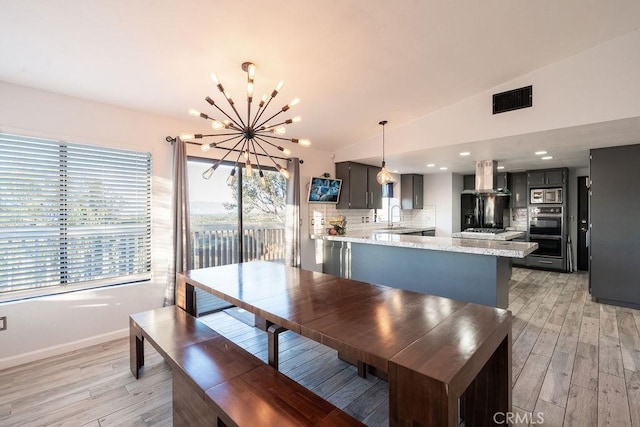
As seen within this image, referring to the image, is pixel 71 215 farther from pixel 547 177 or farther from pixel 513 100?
pixel 547 177

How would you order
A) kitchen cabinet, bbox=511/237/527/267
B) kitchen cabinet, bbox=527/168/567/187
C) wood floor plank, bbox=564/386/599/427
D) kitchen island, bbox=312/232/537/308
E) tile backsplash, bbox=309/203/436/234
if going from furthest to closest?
kitchen cabinet, bbox=511/237/527/267 < kitchen cabinet, bbox=527/168/567/187 < tile backsplash, bbox=309/203/436/234 < kitchen island, bbox=312/232/537/308 < wood floor plank, bbox=564/386/599/427

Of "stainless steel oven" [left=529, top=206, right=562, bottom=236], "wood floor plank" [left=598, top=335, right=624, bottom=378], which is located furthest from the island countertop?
"stainless steel oven" [left=529, top=206, right=562, bottom=236]

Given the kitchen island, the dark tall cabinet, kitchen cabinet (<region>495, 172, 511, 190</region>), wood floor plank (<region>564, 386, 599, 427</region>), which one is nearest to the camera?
wood floor plank (<region>564, 386, 599, 427</region>)

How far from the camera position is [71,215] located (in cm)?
279

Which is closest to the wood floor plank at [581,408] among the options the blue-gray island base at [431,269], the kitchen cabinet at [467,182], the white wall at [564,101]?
the blue-gray island base at [431,269]

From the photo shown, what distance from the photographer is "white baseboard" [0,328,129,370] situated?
2506 mm

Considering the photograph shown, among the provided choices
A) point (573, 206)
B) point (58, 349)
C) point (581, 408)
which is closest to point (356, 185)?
point (581, 408)

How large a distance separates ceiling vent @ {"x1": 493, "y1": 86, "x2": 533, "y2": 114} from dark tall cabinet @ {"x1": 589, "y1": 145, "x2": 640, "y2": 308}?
1.91m

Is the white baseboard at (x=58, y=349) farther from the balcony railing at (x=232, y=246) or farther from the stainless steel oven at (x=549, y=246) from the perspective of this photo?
the stainless steel oven at (x=549, y=246)

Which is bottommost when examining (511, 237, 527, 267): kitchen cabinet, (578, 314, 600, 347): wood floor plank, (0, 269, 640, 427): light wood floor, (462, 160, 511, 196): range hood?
(0, 269, 640, 427): light wood floor

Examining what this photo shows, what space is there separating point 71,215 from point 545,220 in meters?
7.76

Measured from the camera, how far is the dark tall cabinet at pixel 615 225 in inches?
149

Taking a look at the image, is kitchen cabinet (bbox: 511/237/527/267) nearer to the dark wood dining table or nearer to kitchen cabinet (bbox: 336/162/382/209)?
kitchen cabinet (bbox: 336/162/382/209)

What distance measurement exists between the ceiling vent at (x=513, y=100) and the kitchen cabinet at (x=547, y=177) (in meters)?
3.79
